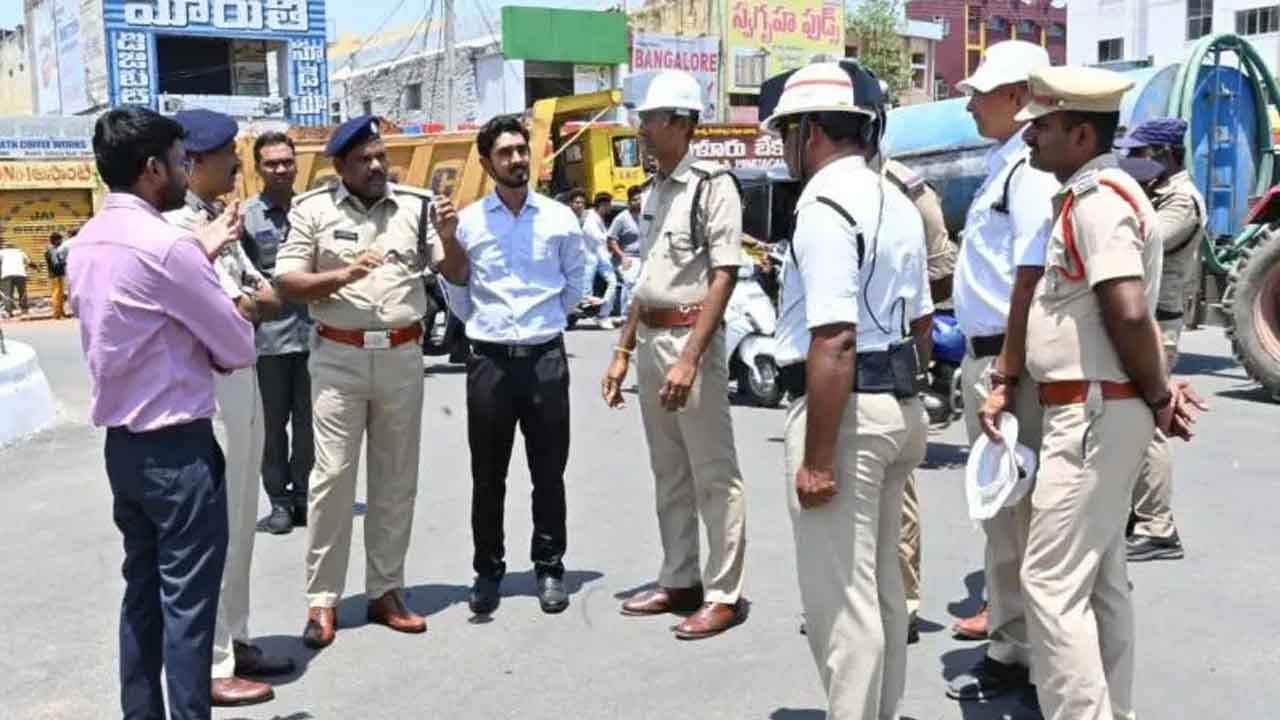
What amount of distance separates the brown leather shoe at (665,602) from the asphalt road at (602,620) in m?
0.07

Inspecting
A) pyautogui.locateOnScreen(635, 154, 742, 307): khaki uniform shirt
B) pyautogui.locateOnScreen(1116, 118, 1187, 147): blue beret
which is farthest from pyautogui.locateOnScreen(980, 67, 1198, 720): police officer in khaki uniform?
pyautogui.locateOnScreen(1116, 118, 1187, 147): blue beret

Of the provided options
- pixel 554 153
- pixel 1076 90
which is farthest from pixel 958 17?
pixel 1076 90

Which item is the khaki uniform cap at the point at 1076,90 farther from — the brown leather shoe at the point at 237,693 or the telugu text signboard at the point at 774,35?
the telugu text signboard at the point at 774,35

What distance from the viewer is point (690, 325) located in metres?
5.01

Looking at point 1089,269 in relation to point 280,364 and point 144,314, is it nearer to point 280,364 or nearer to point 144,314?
point 144,314

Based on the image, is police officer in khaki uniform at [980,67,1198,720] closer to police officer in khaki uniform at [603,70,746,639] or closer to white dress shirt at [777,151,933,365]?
white dress shirt at [777,151,933,365]

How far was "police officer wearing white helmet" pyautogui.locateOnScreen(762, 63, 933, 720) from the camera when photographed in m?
3.40

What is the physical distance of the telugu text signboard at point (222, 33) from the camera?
35969 mm

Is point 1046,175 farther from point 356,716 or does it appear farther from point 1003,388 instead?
point 356,716

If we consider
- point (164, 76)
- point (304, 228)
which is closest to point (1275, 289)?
point (304, 228)

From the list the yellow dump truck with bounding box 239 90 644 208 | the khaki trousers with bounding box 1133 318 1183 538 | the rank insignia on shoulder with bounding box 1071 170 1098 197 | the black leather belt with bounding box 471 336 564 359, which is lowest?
the khaki trousers with bounding box 1133 318 1183 538

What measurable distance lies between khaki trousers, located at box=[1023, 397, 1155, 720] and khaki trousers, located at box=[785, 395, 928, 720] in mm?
399

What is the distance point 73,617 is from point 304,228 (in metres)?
1.99

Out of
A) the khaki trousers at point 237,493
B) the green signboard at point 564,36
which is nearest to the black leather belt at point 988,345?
the khaki trousers at point 237,493
